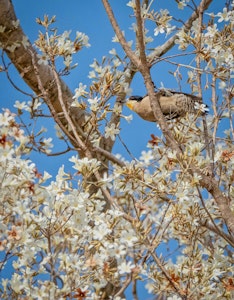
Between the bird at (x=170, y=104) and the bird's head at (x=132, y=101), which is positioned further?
the bird's head at (x=132, y=101)

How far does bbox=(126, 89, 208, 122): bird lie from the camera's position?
2.04 meters

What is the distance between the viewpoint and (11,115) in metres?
1.42

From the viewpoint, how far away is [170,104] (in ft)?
6.88

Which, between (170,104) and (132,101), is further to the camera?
(132,101)

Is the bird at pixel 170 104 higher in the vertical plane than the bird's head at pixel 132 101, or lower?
lower

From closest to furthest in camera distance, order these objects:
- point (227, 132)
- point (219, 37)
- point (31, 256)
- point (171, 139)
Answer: point (31, 256) → point (171, 139) → point (219, 37) → point (227, 132)

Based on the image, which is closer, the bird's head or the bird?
the bird

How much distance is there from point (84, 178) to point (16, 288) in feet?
1.26

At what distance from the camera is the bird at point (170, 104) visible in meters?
2.04

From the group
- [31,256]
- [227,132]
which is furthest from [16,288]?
[227,132]

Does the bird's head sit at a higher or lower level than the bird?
higher

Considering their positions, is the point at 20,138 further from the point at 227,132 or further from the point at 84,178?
the point at 227,132

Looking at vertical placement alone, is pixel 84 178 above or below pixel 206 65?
below

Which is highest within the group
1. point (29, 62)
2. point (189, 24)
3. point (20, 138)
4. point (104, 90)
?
point (189, 24)
